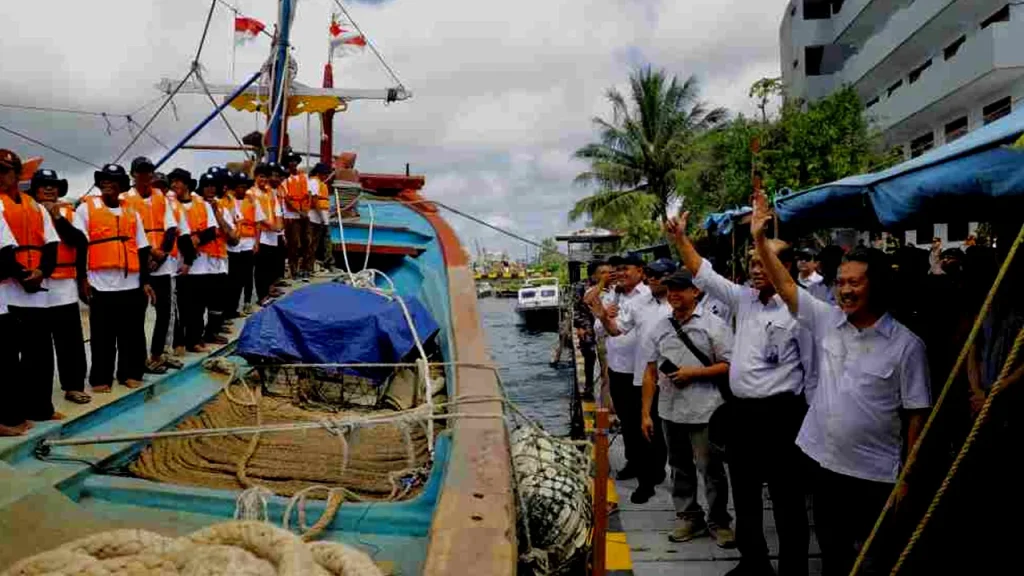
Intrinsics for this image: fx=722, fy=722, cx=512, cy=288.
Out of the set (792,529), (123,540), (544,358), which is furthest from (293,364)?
(544,358)

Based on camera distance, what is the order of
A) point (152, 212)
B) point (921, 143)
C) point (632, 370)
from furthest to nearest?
point (921, 143), point (632, 370), point (152, 212)

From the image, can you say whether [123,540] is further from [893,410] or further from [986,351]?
[986,351]

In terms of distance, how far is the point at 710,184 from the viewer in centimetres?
1766

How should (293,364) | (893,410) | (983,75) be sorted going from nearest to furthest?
(893,410), (293,364), (983,75)

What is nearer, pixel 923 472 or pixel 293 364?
pixel 923 472

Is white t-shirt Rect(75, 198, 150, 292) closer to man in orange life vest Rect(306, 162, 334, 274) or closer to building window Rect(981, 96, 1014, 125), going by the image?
man in orange life vest Rect(306, 162, 334, 274)

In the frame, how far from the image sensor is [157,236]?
4.41 meters

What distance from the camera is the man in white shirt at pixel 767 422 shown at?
3074mm

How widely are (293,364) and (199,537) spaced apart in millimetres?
2358

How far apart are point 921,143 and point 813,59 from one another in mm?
6631

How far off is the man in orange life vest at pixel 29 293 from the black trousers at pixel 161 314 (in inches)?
38.7

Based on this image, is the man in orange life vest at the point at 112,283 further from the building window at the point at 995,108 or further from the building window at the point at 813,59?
the building window at the point at 813,59

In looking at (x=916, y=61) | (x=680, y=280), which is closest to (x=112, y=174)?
(x=680, y=280)

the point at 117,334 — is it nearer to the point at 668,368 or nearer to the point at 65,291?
the point at 65,291
